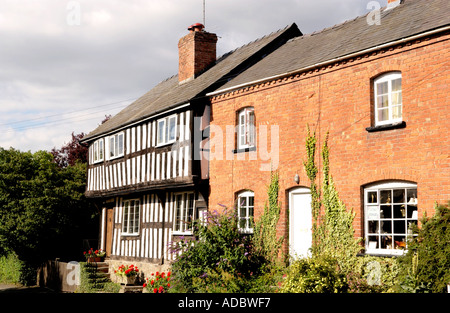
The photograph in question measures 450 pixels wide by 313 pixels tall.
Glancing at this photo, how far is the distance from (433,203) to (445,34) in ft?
11.8

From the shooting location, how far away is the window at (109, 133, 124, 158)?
21052 millimetres

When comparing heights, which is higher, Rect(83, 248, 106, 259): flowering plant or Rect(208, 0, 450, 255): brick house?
Rect(208, 0, 450, 255): brick house

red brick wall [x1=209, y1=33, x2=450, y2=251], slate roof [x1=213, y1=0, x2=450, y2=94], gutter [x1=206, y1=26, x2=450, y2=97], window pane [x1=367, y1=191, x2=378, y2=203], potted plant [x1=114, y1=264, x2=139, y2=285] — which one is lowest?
potted plant [x1=114, y1=264, x2=139, y2=285]

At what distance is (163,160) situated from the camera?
1780 centimetres

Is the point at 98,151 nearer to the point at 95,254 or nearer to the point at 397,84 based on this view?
the point at 95,254

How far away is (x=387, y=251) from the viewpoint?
36.4 ft

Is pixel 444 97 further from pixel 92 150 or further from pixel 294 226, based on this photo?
pixel 92 150

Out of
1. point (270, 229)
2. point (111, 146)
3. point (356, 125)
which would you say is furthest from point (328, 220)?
point (111, 146)

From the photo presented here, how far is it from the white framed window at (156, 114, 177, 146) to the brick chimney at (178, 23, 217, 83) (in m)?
3.29

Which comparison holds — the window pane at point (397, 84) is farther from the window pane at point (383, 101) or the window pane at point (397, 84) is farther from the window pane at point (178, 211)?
the window pane at point (178, 211)

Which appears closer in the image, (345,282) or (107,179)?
(345,282)

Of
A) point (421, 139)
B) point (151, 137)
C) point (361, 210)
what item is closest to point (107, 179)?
point (151, 137)

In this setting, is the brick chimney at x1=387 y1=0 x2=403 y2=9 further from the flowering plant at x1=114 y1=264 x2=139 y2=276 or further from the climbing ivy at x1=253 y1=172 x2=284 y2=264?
the flowering plant at x1=114 y1=264 x2=139 y2=276

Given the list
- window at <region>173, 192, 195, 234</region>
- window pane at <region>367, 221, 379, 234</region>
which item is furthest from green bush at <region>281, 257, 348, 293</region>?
window at <region>173, 192, 195, 234</region>
